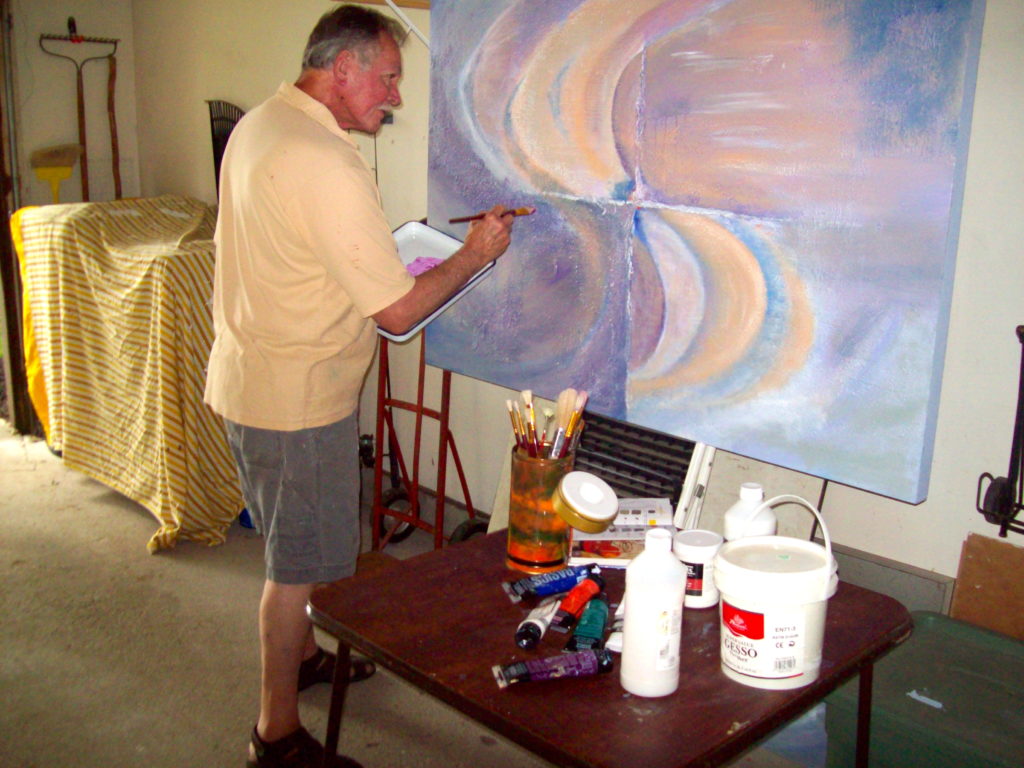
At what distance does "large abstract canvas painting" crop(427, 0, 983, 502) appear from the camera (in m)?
1.63


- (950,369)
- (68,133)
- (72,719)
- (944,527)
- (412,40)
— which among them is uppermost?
(412,40)

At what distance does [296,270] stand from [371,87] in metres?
0.42

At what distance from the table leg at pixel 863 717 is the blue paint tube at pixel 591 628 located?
416 mm

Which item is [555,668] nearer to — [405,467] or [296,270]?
[296,270]

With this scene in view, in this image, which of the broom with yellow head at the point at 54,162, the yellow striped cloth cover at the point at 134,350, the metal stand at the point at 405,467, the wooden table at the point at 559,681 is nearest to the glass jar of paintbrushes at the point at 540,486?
the wooden table at the point at 559,681

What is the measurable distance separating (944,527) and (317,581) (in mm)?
1261

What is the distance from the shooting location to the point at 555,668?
119 cm

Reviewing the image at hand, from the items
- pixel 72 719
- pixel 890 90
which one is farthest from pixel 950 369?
pixel 72 719

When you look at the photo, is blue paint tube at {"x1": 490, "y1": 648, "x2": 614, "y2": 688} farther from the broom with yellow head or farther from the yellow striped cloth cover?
the broom with yellow head

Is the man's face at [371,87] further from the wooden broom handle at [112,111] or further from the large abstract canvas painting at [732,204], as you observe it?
the wooden broom handle at [112,111]

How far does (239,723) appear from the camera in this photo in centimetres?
217

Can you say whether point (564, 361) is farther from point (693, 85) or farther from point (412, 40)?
point (412, 40)

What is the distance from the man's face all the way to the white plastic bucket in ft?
3.85

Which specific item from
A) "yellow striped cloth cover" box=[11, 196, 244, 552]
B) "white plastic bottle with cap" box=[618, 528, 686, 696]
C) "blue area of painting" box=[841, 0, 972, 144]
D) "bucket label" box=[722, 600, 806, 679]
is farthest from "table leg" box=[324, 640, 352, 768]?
"yellow striped cloth cover" box=[11, 196, 244, 552]
